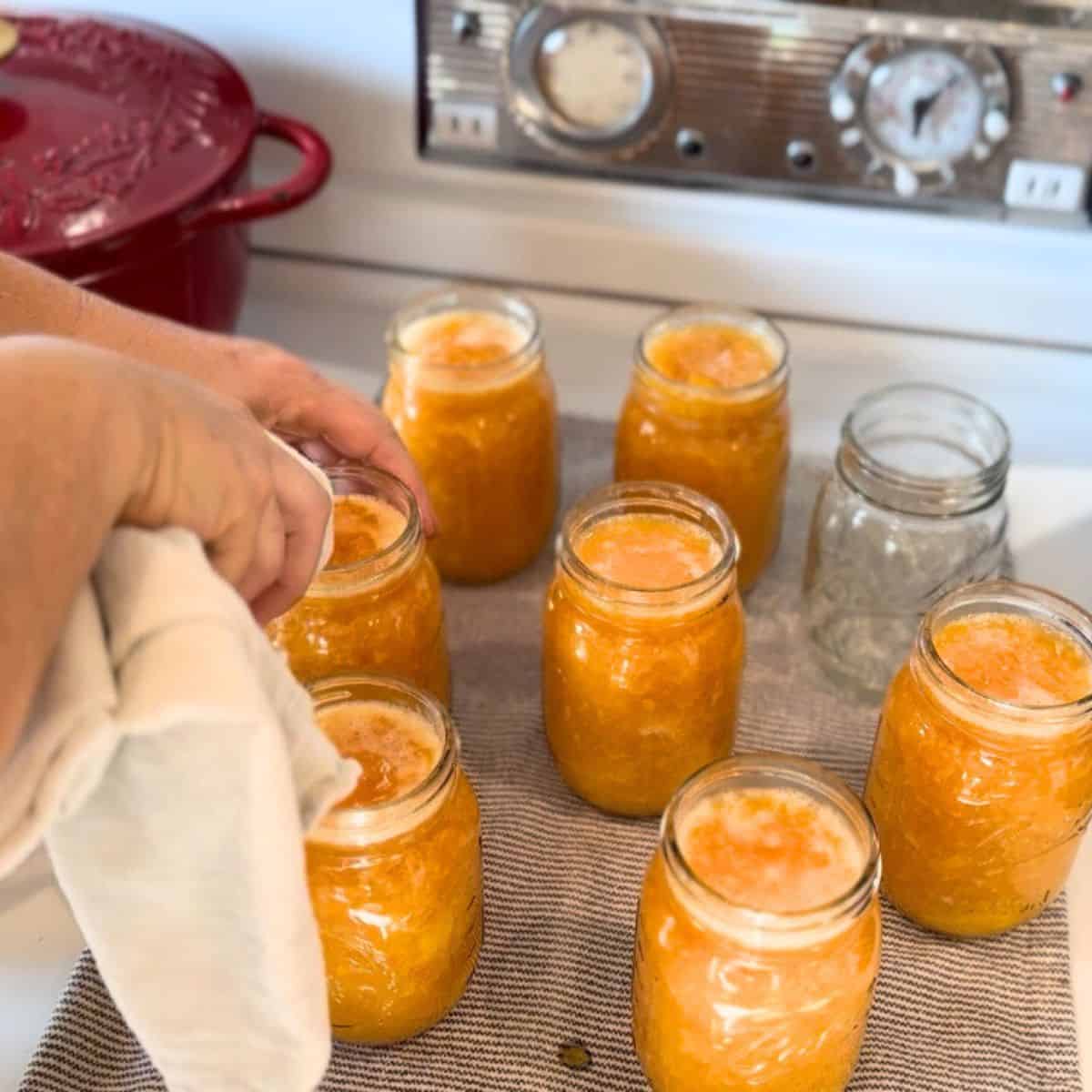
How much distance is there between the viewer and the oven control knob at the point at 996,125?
Answer: 99cm

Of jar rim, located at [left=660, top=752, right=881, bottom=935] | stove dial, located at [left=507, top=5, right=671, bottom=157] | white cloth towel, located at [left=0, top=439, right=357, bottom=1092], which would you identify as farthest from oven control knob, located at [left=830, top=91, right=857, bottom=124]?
white cloth towel, located at [left=0, top=439, right=357, bottom=1092]

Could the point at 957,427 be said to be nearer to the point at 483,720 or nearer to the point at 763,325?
the point at 763,325

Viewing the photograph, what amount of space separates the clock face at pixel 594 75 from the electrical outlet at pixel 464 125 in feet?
0.17

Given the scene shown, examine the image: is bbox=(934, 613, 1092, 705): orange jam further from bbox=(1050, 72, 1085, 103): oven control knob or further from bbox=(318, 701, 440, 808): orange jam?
bbox=(1050, 72, 1085, 103): oven control knob

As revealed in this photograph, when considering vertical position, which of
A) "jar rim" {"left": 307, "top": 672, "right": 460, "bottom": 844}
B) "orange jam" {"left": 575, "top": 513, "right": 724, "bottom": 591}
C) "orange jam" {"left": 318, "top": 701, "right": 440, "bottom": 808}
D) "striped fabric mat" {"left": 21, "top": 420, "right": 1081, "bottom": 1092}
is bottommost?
"striped fabric mat" {"left": 21, "top": 420, "right": 1081, "bottom": 1092}

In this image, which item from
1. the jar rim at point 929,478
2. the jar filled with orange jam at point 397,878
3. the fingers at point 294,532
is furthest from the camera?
the jar rim at point 929,478

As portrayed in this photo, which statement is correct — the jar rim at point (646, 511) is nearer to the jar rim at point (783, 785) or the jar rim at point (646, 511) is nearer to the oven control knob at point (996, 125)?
the jar rim at point (783, 785)

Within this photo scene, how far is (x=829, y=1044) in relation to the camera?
0.68m

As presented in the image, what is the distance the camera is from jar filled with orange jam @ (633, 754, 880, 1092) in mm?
653

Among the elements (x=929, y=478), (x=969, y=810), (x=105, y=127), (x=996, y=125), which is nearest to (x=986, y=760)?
(x=969, y=810)

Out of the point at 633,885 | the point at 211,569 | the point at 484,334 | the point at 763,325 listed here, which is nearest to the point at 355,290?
the point at 484,334

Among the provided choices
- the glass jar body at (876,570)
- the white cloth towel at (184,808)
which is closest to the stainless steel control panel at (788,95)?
the glass jar body at (876,570)

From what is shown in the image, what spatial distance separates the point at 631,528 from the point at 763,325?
8.8 inches

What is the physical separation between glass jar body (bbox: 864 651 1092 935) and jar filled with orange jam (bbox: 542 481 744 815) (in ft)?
0.35
